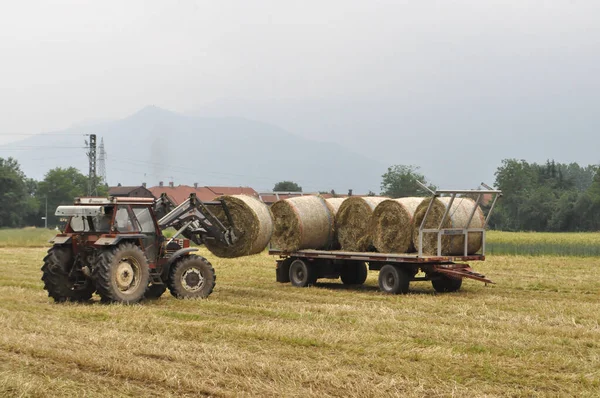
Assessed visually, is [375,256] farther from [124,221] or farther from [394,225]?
[124,221]

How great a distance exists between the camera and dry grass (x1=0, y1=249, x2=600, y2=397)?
25.3ft

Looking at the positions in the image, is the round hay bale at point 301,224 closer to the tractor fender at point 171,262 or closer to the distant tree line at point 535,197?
the tractor fender at point 171,262

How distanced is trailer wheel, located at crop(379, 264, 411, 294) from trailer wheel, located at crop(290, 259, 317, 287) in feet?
7.06

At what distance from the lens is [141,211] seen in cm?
1524

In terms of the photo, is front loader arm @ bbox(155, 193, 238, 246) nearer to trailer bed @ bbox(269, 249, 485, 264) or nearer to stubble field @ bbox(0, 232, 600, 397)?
stubble field @ bbox(0, 232, 600, 397)

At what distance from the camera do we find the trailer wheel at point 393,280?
16672mm

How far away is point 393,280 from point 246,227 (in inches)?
122

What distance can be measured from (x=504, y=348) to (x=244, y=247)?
25.3ft

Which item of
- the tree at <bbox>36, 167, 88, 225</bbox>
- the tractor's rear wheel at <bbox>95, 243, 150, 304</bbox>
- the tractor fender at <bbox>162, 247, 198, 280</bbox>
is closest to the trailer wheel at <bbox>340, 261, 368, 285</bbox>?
the tractor fender at <bbox>162, 247, 198, 280</bbox>

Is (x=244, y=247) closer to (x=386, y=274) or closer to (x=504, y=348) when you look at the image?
(x=386, y=274)

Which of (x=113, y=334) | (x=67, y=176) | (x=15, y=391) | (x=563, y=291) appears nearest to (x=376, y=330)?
(x=113, y=334)

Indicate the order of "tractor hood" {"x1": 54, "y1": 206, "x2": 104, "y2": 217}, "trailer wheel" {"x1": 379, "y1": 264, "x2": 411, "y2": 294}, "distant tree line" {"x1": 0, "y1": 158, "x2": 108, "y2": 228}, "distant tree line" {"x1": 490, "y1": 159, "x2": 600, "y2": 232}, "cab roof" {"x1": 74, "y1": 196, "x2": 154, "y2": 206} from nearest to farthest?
"tractor hood" {"x1": 54, "y1": 206, "x2": 104, "y2": 217} < "cab roof" {"x1": 74, "y1": 196, "x2": 154, "y2": 206} < "trailer wheel" {"x1": 379, "y1": 264, "x2": 411, "y2": 294} < "distant tree line" {"x1": 490, "y1": 159, "x2": 600, "y2": 232} < "distant tree line" {"x1": 0, "y1": 158, "x2": 108, "y2": 228}

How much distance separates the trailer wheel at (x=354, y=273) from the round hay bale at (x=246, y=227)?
2.79m

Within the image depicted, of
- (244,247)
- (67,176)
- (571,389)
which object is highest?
(67,176)
